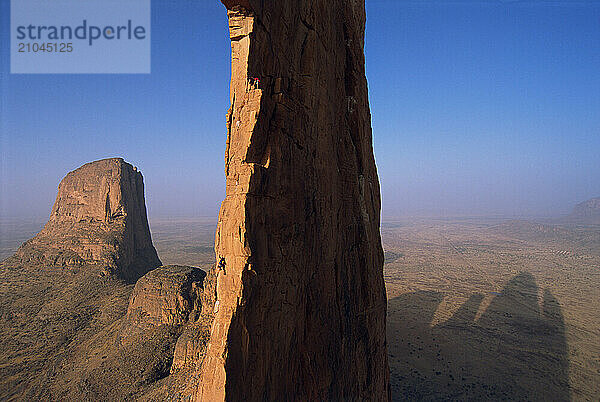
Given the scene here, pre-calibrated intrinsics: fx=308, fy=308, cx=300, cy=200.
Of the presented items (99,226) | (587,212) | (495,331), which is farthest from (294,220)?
(587,212)

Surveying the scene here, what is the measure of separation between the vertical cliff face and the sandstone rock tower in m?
25.6

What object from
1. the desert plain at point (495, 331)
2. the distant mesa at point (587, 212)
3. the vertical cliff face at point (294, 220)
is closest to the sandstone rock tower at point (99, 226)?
the desert plain at point (495, 331)

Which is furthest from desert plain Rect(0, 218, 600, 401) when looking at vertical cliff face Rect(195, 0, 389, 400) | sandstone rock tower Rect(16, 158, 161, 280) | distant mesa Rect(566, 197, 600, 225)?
distant mesa Rect(566, 197, 600, 225)

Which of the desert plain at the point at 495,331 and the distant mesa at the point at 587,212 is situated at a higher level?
the distant mesa at the point at 587,212

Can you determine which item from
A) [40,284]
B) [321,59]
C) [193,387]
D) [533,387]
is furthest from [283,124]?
[40,284]

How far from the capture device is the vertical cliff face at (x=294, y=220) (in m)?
4.49

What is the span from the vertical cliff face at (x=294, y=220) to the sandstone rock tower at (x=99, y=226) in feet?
84.1

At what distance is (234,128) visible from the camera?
193 inches

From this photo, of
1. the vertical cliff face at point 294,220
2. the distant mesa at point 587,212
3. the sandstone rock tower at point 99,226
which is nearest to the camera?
the vertical cliff face at point 294,220

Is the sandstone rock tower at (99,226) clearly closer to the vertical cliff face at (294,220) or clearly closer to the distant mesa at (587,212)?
the vertical cliff face at (294,220)

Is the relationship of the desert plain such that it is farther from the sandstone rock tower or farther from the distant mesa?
the distant mesa

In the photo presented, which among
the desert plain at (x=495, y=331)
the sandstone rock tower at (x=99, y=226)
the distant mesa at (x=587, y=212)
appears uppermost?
the sandstone rock tower at (x=99, y=226)

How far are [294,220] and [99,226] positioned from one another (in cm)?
3062

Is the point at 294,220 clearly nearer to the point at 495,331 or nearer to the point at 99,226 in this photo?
the point at 495,331
